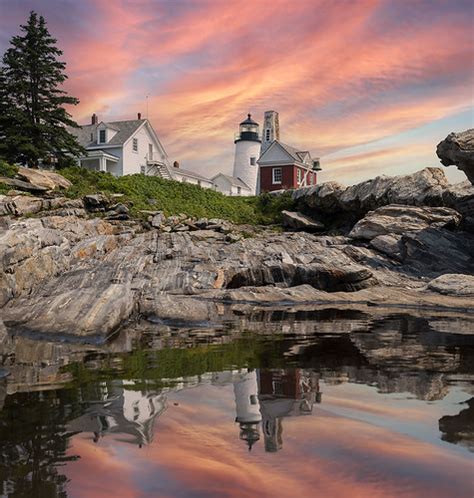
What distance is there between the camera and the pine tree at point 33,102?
38969 millimetres

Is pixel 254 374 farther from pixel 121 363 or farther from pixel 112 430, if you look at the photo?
pixel 112 430

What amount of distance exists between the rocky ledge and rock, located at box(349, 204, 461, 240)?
0.20 ft

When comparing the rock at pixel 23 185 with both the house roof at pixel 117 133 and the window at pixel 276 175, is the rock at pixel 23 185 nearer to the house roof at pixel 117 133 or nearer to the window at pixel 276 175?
the house roof at pixel 117 133

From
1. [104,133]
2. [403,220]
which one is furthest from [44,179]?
[104,133]

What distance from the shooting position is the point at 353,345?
11.8 m

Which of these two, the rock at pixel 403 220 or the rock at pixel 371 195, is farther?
the rock at pixel 371 195

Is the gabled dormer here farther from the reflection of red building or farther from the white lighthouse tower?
the reflection of red building

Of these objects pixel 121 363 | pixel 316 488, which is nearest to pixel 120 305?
pixel 121 363

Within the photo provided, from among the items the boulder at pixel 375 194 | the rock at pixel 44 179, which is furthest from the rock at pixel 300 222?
the rock at pixel 44 179

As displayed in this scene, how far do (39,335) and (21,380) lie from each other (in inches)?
171

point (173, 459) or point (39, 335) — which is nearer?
point (173, 459)

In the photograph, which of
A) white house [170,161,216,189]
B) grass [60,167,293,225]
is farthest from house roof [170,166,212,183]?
grass [60,167,293,225]

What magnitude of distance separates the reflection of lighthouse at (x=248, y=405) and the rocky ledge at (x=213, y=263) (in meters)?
5.10

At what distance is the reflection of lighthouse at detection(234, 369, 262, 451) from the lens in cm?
581
